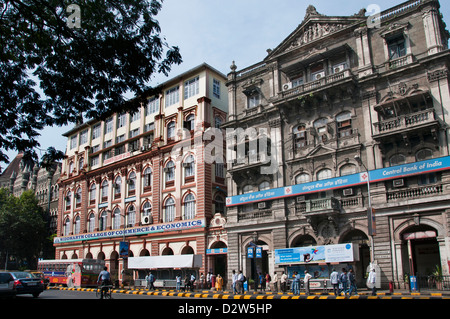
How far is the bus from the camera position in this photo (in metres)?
37.8

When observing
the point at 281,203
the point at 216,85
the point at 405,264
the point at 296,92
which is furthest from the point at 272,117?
the point at 405,264

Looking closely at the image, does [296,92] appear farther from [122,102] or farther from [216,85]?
[122,102]

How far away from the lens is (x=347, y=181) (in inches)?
1115

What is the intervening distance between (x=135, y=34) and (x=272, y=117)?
2307cm

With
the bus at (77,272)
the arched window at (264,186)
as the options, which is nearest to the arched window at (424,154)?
the arched window at (264,186)

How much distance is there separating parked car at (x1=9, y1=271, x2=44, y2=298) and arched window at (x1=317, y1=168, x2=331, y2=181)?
20.4 meters

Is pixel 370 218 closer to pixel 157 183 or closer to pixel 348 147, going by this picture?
pixel 348 147

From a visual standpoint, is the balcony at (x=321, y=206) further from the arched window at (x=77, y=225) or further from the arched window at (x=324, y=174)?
the arched window at (x=77, y=225)

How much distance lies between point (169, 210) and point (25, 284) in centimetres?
2092

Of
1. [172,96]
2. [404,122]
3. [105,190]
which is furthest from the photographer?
[105,190]

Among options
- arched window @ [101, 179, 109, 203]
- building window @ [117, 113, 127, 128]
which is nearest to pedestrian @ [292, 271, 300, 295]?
arched window @ [101, 179, 109, 203]

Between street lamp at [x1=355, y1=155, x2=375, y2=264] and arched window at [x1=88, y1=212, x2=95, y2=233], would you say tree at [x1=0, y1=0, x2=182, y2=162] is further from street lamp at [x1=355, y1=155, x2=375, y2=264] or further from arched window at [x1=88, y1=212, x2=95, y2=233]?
arched window at [x1=88, y1=212, x2=95, y2=233]

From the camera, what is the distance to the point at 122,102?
1321cm

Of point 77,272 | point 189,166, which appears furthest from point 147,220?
point 77,272
